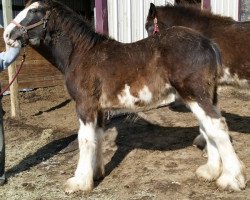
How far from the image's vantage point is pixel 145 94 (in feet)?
15.1

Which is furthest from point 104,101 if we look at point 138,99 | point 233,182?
point 233,182

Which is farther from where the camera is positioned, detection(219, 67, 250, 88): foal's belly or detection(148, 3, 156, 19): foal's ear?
detection(148, 3, 156, 19): foal's ear

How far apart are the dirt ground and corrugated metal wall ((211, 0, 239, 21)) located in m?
2.40

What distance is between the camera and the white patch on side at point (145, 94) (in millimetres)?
4578

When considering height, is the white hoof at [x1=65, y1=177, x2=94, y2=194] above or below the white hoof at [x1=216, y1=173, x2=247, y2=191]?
below

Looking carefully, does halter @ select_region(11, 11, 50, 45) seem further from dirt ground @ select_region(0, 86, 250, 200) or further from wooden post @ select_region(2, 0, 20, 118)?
wooden post @ select_region(2, 0, 20, 118)

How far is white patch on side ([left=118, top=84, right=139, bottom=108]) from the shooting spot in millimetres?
4625

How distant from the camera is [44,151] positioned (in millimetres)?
6277

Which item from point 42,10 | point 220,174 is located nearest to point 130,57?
point 42,10

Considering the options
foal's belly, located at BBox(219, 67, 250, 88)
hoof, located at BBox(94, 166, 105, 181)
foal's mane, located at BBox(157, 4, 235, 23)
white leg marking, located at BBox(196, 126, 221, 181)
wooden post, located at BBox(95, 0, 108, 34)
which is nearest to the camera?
white leg marking, located at BBox(196, 126, 221, 181)

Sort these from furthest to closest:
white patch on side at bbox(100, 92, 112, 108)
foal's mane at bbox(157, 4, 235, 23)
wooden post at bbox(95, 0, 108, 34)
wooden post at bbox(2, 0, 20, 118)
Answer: wooden post at bbox(2, 0, 20, 118) → wooden post at bbox(95, 0, 108, 34) → foal's mane at bbox(157, 4, 235, 23) → white patch on side at bbox(100, 92, 112, 108)

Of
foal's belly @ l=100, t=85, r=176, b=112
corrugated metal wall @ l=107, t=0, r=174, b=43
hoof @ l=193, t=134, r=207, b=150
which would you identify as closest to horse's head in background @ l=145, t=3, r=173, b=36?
corrugated metal wall @ l=107, t=0, r=174, b=43

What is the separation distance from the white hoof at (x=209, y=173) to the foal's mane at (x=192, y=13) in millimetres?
2696

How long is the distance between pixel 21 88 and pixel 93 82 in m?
5.53
